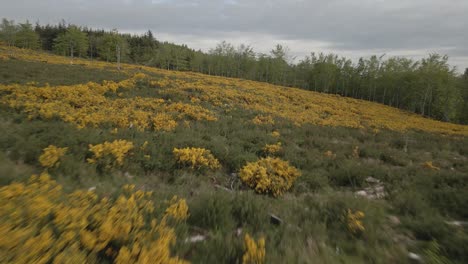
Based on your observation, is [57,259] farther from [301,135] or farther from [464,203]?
[301,135]

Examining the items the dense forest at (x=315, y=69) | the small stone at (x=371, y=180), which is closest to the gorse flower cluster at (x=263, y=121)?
the small stone at (x=371, y=180)

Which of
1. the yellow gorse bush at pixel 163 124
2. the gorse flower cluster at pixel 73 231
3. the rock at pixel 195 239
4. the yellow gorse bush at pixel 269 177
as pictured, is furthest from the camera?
the yellow gorse bush at pixel 163 124

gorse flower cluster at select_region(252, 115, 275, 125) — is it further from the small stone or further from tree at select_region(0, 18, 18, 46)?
tree at select_region(0, 18, 18, 46)

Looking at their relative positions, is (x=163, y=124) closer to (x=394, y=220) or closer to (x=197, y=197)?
(x=197, y=197)

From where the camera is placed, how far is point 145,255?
2158 mm

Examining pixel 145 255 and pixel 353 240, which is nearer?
pixel 145 255

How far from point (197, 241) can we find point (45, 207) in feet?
5.51

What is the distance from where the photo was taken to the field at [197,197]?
236 centimetres

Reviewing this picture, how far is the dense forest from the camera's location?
41.2m

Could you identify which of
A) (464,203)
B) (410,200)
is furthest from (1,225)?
(464,203)

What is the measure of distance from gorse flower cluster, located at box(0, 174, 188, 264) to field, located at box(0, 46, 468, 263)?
0.01 m

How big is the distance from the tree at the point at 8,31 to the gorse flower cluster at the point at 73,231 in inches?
2917

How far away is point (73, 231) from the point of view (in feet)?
7.37

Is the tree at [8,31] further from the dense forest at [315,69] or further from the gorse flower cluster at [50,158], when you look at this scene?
the gorse flower cluster at [50,158]
